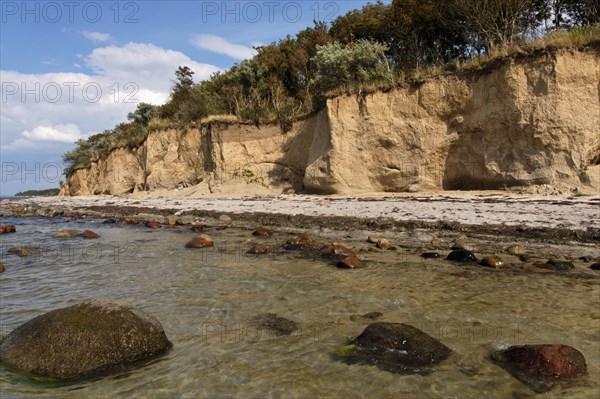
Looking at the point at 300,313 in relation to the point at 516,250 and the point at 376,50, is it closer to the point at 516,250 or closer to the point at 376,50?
the point at 516,250

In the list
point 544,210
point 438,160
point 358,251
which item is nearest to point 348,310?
point 358,251

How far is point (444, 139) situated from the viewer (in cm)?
1798

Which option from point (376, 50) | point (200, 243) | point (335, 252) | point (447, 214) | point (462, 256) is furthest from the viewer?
point (376, 50)

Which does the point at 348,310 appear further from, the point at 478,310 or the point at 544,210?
the point at 544,210

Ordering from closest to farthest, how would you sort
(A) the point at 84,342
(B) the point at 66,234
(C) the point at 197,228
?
1. (A) the point at 84,342
2. (B) the point at 66,234
3. (C) the point at 197,228

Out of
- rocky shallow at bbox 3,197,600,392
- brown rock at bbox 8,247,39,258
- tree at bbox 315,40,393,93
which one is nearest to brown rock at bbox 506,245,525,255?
rocky shallow at bbox 3,197,600,392

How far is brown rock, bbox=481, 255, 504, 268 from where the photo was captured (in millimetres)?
7146

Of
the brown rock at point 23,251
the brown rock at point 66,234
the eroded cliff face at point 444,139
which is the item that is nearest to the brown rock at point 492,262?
the eroded cliff face at point 444,139

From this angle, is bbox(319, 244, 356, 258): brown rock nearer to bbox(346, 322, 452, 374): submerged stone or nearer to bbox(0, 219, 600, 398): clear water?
bbox(0, 219, 600, 398): clear water

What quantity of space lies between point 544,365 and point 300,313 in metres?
2.72

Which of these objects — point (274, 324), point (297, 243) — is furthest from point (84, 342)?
point (297, 243)

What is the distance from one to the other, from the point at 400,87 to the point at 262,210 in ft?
28.7

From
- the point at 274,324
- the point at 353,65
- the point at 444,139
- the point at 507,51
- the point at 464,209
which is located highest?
the point at 353,65

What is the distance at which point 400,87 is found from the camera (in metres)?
19.0
